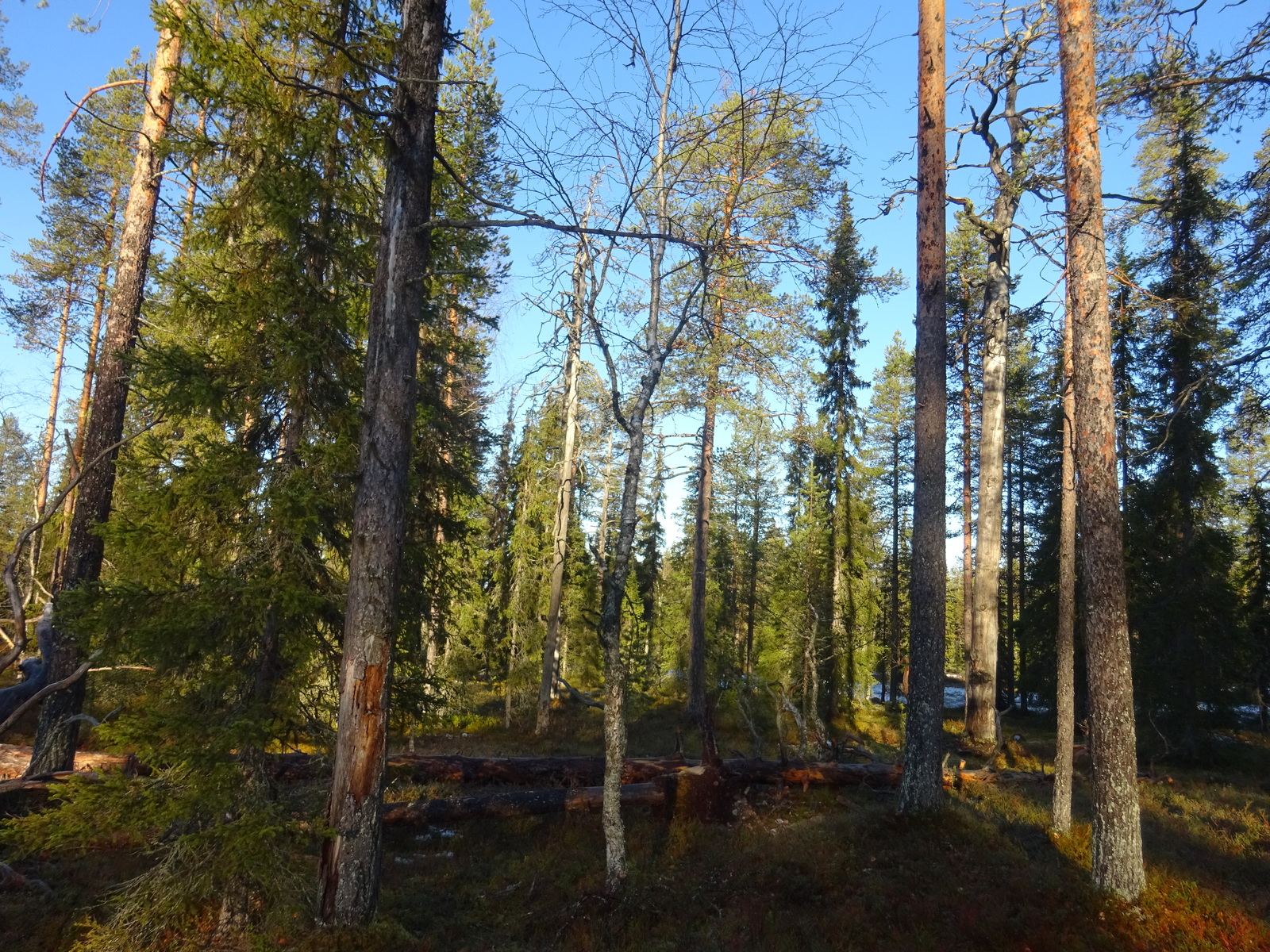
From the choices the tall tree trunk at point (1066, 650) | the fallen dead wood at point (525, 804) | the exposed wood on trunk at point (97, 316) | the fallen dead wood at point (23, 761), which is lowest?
the fallen dead wood at point (525, 804)

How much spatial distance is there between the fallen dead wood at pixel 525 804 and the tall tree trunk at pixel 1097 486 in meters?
6.43

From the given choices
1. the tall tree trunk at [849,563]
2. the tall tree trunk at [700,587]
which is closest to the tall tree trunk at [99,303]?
the tall tree trunk at [700,587]

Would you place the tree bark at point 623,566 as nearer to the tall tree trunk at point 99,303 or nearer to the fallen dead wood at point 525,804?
the fallen dead wood at point 525,804

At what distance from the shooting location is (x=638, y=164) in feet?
26.6

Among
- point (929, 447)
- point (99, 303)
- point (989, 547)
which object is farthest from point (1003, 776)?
point (99, 303)

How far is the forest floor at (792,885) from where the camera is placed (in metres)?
6.42

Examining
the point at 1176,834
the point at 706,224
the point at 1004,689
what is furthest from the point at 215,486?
the point at 1004,689

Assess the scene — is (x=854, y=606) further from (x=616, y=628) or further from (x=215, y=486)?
(x=215, y=486)

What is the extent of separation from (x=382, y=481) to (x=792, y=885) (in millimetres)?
6607

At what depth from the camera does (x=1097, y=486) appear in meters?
7.68

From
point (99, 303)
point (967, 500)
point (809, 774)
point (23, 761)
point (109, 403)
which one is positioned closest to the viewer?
point (109, 403)

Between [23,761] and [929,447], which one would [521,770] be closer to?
[23,761]

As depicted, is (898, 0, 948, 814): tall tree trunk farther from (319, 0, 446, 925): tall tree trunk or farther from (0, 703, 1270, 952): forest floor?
(319, 0, 446, 925): tall tree trunk

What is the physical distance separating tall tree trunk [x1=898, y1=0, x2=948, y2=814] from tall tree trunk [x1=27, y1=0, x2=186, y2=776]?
428 inches
